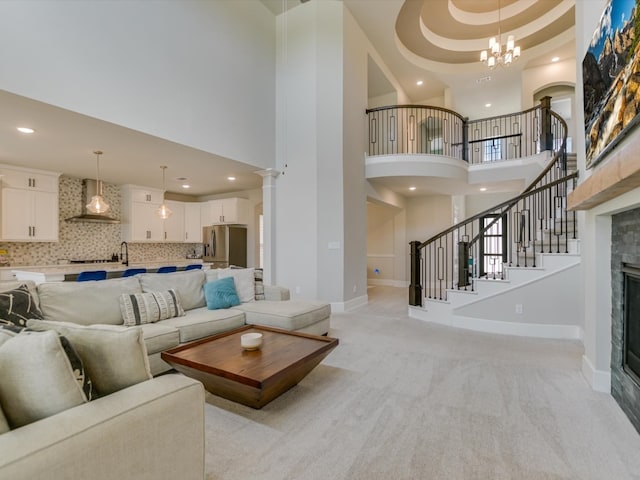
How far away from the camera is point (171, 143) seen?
451 cm

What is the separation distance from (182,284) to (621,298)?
424 centimetres

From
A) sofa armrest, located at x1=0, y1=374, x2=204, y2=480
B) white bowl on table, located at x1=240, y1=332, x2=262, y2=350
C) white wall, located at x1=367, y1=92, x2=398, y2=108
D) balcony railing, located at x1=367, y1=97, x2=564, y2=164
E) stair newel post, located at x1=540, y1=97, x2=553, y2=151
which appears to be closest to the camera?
sofa armrest, located at x1=0, y1=374, x2=204, y2=480

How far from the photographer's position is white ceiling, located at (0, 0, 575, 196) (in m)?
3.82

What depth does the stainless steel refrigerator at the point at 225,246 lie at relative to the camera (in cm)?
767

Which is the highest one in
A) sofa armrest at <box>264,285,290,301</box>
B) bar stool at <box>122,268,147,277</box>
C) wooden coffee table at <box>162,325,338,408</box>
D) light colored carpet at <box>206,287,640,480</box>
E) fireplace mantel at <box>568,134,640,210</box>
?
fireplace mantel at <box>568,134,640,210</box>

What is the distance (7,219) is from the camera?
5312 millimetres

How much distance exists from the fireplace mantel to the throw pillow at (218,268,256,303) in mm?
3548

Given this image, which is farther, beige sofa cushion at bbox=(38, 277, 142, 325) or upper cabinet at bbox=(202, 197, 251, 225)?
upper cabinet at bbox=(202, 197, 251, 225)

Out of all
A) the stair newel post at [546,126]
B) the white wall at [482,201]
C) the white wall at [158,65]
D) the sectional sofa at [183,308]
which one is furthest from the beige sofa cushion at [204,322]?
the white wall at [482,201]

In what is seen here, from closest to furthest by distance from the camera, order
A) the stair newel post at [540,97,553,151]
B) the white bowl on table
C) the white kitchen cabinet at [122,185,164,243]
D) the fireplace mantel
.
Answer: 1. the fireplace mantel
2. the white bowl on table
3. the stair newel post at [540,97,553,151]
4. the white kitchen cabinet at [122,185,164,243]

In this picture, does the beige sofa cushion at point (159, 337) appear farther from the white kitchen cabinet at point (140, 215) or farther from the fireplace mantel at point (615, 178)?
the white kitchen cabinet at point (140, 215)

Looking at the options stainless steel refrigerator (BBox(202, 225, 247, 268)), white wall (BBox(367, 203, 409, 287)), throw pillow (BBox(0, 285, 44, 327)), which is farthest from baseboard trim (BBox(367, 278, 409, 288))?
throw pillow (BBox(0, 285, 44, 327))

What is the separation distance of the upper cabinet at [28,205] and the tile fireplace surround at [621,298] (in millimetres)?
8090

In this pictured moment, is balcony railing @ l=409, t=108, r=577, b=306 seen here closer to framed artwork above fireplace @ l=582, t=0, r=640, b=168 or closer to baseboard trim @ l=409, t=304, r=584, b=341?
baseboard trim @ l=409, t=304, r=584, b=341
